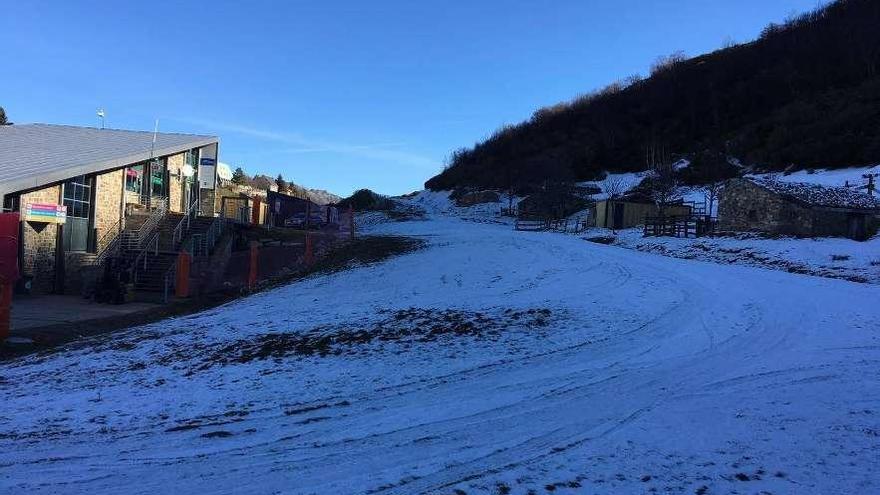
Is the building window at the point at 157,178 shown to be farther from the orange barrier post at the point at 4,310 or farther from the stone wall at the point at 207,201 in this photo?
the orange barrier post at the point at 4,310

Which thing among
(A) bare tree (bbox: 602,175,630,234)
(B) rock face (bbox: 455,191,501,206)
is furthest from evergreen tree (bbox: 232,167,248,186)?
(A) bare tree (bbox: 602,175,630,234)

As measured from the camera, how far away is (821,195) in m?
30.7

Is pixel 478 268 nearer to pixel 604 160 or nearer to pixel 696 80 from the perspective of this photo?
pixel 604 160

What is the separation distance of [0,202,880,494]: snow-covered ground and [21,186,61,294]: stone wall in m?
10.5

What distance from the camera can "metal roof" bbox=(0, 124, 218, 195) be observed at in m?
20.7

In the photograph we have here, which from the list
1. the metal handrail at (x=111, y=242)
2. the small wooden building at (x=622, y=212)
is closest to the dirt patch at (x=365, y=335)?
the metal handrail at (x=111, y=242)

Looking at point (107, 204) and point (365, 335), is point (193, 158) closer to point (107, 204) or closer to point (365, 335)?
point (107, 204)

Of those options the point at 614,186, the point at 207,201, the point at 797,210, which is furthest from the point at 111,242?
the point at 614,186

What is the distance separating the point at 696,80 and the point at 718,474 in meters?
104

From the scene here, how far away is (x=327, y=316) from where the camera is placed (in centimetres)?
1345

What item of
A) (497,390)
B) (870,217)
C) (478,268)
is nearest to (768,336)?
(497,390)

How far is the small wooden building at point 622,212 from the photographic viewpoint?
50344 mm

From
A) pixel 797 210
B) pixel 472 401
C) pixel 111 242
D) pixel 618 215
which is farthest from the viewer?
pixel 618 215

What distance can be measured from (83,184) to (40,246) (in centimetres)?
343
